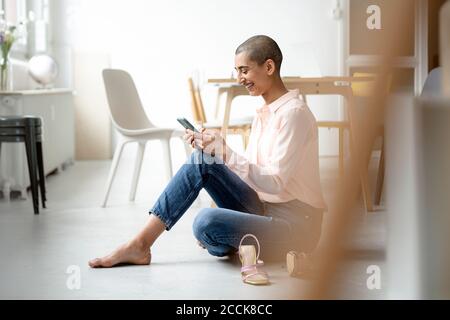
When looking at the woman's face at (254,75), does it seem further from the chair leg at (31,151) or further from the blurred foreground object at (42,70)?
the blurred foreground object at (42,70)

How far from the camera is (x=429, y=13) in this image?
7816 millimetres

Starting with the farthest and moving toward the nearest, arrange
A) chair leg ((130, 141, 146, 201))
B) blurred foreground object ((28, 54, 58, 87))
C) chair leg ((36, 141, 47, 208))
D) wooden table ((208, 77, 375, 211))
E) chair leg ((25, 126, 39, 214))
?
blurred foreground object ((28, 54, 58, 87)) < chair leg ((130, 141, 146, 201)) < chair leg ((36, 141, 47, 208)) < chair leg ((25, 126, 39, 214)) < wooden table ((208, 77, 375, 211))

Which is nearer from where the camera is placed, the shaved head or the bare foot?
the shaved head

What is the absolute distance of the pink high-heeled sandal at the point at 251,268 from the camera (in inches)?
97.3

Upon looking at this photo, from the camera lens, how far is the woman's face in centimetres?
256

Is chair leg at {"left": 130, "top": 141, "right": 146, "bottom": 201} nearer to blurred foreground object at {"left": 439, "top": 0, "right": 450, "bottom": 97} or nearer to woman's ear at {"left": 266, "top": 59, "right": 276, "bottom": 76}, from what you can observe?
woman's ear at {"left": 266, "top": 59, "right": 276, "bottom": 76}

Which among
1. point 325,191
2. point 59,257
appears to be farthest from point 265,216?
point 325,191

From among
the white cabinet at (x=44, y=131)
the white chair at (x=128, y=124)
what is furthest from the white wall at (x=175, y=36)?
the white chair at (x=128, y=124)

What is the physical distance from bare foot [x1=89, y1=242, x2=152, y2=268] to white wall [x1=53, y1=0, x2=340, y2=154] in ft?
17.3

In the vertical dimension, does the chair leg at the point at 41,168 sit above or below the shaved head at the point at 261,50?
below

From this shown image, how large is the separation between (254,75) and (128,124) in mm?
2166

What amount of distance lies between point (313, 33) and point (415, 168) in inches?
274

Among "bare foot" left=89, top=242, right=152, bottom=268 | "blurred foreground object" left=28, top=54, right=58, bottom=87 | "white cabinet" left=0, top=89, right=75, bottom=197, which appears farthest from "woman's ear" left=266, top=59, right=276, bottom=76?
"blurred foreground object" left=28, top=54, right=58, bottom=87

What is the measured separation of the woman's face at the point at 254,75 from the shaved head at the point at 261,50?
12mm
